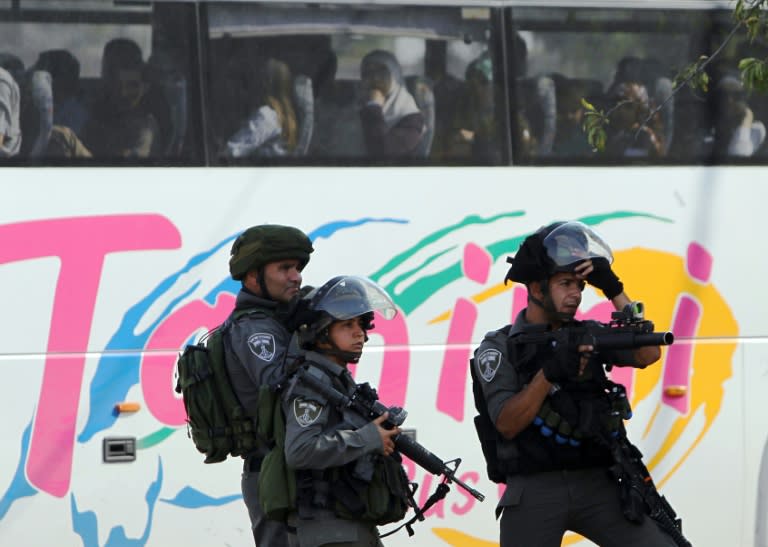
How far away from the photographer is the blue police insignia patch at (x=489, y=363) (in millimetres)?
5332

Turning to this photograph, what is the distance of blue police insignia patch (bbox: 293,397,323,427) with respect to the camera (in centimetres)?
485

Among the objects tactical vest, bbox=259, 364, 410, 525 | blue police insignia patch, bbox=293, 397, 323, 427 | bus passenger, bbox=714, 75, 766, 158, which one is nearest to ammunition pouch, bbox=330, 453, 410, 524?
tactical vest, bbox=259, 364, 410, 525

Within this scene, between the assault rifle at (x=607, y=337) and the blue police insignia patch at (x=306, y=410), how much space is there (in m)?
0.88

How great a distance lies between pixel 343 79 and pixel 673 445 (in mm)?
2618

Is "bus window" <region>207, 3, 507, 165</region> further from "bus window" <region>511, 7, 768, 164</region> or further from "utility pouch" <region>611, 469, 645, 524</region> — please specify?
"utility pouch" <region>611, 469, 645, 524</region>

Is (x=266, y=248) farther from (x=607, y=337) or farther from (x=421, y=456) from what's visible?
(x=607, y=337)

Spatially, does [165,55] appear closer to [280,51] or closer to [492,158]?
[280,51]

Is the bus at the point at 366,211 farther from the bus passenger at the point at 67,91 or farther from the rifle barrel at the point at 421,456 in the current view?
the rifle barrel at the point at 421,456

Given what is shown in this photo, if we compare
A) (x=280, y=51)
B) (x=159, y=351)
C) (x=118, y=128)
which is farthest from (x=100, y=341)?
(x=280, y=51)

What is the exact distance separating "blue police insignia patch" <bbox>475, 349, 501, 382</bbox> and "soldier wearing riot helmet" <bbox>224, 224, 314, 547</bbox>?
2.34ft

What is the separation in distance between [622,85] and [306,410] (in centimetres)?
372

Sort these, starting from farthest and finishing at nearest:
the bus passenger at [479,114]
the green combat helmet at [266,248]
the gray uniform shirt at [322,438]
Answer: the bus passenger at [479,114]
the green combat helmet at [266,248]
the gray uniform shirt at [322,438]

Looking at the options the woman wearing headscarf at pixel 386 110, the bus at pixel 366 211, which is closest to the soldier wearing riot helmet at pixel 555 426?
the bus at pixel 366 211

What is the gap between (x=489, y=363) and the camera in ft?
17.5
